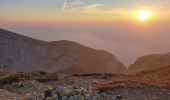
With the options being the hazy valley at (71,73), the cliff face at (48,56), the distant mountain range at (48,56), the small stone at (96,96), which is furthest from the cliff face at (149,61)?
the small stone at (96,96)

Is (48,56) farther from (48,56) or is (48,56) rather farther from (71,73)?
(71,73)

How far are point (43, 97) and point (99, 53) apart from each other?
14152 cm

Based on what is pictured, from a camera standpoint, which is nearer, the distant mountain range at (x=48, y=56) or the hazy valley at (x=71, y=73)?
the hazy valley at (x=71, y=73)

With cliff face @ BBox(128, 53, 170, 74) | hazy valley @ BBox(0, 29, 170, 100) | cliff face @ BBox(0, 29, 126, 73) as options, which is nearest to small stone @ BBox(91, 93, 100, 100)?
hazy valley @ BBox(0, 29, 170, 100)

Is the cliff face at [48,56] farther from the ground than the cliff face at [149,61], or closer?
farther from the ground

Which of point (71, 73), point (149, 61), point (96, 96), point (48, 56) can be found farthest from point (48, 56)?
point (96, 96)

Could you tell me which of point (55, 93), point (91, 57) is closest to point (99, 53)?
point (91, 57)

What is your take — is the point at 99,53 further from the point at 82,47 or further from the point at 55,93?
the point at 55,93

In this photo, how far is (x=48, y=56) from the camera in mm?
171875

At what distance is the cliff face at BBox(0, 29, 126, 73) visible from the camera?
15975 cm

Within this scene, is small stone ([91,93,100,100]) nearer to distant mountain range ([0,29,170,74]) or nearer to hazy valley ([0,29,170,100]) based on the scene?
hazy valley ([0,29,170,100])

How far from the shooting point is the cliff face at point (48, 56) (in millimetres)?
159750

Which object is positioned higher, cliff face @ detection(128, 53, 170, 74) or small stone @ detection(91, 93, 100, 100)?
cliff face @ detection(128, 53, 170, 74)

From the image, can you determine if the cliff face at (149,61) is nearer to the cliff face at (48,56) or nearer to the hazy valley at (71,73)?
the hazy valley at (71,73)
